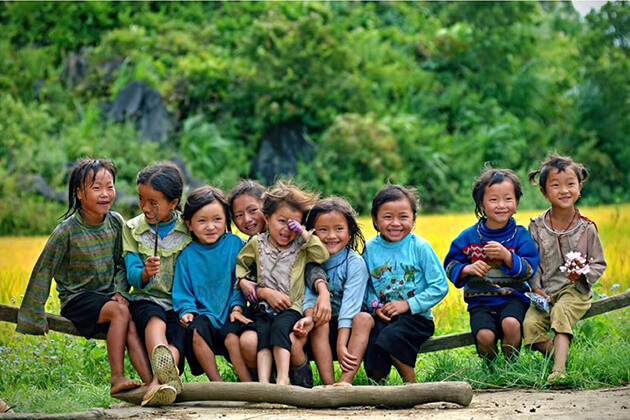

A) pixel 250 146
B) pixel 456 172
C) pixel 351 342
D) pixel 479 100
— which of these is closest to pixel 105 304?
pixel 351 342

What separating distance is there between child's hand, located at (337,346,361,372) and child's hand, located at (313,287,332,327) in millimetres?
199

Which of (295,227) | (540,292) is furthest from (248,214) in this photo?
(540,292)

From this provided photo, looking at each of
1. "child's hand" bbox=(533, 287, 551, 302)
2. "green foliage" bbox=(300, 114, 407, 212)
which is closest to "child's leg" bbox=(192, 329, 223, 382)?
"child's hand" bbox=(533, 287, 551, 302)

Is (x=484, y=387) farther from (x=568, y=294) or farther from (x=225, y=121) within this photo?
(x=225, y=121)

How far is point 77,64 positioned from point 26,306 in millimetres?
11728

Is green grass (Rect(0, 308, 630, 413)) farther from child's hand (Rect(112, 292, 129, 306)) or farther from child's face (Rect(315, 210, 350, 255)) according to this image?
child's face (Rect(315, 210, 350, 255))

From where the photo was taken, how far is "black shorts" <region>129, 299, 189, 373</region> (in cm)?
473

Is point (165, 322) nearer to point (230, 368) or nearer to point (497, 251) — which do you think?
point (230, 368)

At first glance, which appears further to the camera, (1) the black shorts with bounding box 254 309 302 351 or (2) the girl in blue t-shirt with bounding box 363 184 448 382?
(2) the girl in blue t-shirt with bounding box 363 184 448 382

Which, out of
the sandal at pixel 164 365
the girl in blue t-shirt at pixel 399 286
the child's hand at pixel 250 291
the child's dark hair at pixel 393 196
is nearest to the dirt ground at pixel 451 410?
the sandal at pixel 164 365

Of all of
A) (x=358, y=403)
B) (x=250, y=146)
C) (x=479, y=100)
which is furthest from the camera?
(x=479, y=100)

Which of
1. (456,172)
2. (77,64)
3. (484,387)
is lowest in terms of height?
(484,387)

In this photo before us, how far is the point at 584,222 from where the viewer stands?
5.05 meters

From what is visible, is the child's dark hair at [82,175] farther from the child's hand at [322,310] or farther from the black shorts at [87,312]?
the child's hand at [322,310]
